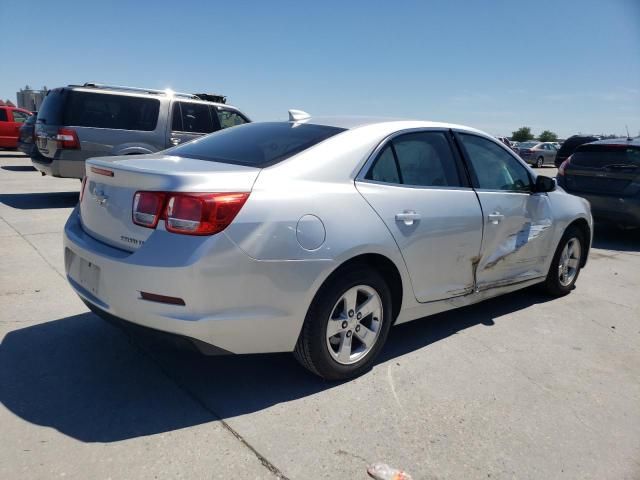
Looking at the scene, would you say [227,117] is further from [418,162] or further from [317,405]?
[317,405]

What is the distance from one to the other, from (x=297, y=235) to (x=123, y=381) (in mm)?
1336

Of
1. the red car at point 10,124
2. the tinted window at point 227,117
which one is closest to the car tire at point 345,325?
the tinted window at point 227,117

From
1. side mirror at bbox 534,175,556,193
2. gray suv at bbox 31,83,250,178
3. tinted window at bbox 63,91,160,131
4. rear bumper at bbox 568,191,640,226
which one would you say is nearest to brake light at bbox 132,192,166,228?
side mirror at bbox 534,175,556,193

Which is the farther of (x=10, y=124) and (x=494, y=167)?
(x=10, y=124)

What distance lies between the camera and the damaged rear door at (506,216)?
4047mm

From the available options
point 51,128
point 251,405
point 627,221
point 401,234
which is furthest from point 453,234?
point 51,128

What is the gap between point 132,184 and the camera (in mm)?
2795

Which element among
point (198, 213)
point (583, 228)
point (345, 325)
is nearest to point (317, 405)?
point (345, 325)

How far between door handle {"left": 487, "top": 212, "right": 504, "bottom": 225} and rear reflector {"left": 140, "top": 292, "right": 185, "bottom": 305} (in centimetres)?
242

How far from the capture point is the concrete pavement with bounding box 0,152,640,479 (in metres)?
2.46

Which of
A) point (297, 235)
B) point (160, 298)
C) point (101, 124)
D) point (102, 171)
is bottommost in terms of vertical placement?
point (160, 298)

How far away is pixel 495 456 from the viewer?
8.59 ft

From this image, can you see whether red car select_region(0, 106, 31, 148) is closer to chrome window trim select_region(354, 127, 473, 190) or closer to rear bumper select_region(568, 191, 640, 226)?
rear bumper select_region(568, 191, 640, 226)

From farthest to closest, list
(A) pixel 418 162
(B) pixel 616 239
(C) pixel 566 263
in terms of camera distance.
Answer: (B) pixel 616 239
(C) pixel 566 263
(A) pixel 418 162
